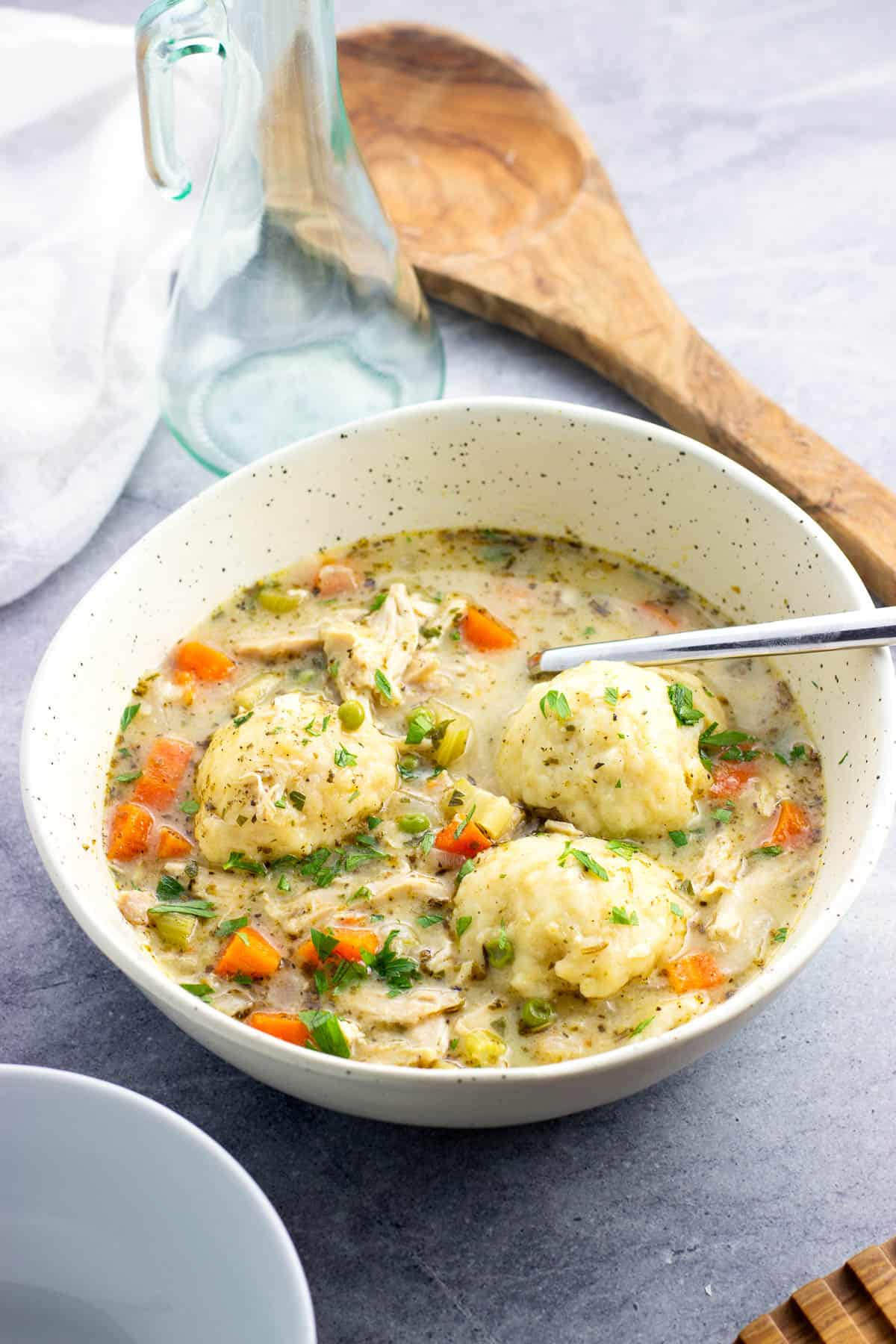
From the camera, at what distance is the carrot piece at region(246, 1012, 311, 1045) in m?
2.41

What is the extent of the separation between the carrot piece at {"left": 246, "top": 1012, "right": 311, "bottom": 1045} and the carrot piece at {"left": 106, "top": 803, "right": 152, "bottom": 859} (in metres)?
0.48

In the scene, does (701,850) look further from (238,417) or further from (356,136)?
(356,136)

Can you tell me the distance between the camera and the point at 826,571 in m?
2.83

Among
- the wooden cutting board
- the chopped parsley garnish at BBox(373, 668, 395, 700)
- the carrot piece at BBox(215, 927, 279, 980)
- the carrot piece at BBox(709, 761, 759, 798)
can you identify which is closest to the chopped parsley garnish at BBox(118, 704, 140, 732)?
the chopped parsley garnish at BBox(373, 668, 395, 700)

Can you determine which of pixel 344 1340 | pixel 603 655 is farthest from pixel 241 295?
pixel 344 1340

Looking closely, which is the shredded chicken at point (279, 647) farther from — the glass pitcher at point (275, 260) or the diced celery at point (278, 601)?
the glass pitcher at point (275, 260)

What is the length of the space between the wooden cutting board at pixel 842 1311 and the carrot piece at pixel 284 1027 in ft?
2.67

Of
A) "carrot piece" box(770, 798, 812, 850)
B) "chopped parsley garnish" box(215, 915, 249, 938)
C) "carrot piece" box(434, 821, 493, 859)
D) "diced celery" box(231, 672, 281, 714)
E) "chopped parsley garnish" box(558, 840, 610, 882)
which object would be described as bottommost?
"chopped parsley garnish" box(215, 915, 249, 938)

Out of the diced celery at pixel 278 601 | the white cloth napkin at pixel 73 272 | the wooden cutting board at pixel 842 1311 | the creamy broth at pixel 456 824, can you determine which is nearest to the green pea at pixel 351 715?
the creamy broth at pixel 456 824

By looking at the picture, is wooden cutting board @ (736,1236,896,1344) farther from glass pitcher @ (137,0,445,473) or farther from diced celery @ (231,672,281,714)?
glass pitcher @ (137,0,445,473)

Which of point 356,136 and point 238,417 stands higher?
point 356,136

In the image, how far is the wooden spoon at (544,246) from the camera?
357cm

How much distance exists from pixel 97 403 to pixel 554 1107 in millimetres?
2347

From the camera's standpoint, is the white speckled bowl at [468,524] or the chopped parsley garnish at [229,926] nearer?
the white speckled bowl at [468,524]
